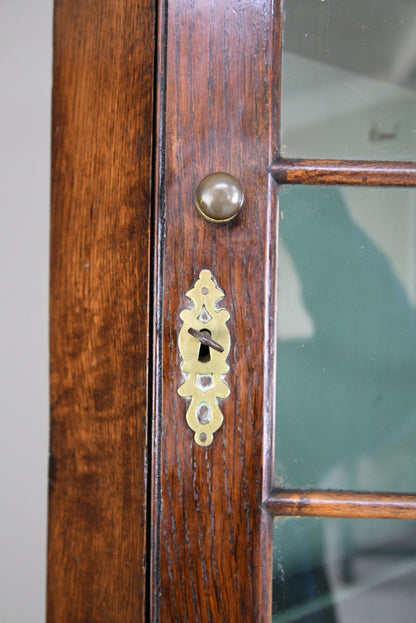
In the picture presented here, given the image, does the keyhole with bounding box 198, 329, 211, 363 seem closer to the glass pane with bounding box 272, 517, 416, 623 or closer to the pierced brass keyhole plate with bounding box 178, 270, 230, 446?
the pierced brass keyhole plate with bounding box 178, 270, 230, 446

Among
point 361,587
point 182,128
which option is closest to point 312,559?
point 361,587

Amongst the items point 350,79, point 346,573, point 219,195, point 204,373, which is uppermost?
point 350,79

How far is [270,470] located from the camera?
41 centimetres

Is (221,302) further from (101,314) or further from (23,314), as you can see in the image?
(23,314)

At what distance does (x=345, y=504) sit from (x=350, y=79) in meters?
0.41

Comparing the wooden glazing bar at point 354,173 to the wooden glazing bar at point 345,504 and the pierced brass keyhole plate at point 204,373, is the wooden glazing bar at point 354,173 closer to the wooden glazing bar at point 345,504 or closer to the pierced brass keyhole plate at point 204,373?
the pierced brass keyhole plate at point 204,373

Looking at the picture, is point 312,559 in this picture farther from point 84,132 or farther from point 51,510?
point 84,132

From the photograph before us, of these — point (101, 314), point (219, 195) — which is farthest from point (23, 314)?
point (219, 195)

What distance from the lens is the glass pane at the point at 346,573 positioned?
0.42m

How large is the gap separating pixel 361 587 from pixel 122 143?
0.48 meters

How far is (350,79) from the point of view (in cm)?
43

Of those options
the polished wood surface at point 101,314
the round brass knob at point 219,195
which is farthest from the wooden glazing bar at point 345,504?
the round brass knob at point 219,195

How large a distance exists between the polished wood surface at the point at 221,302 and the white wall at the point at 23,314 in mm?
359

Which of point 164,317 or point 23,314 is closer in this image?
point 164,317
